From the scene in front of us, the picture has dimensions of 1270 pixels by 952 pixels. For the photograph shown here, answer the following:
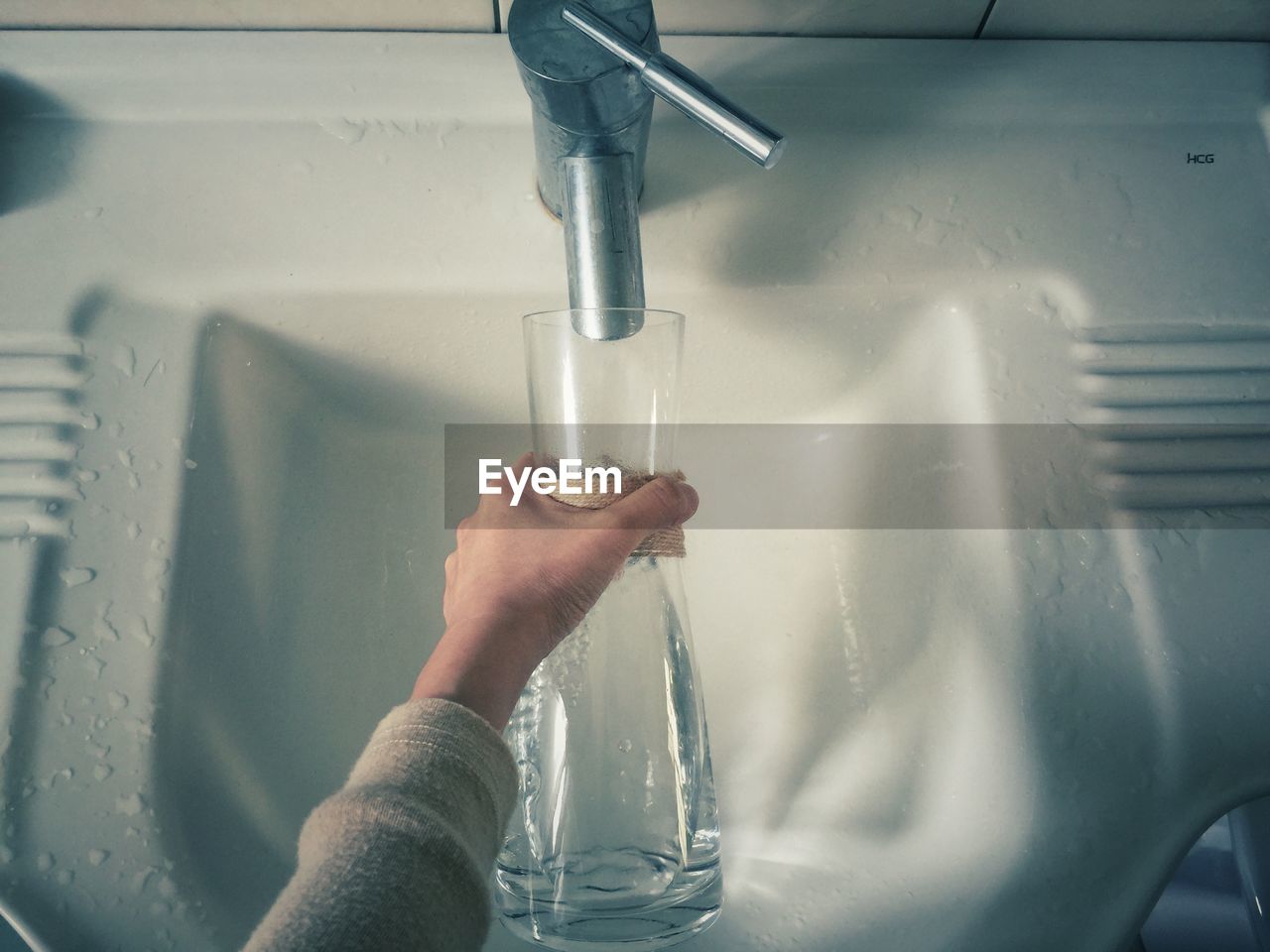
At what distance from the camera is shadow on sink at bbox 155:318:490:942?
1.42ft

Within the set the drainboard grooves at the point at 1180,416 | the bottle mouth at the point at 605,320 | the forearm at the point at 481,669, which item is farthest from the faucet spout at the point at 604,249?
the drainboard grooves at the point at 1180,416

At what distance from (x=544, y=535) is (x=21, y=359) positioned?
316mm

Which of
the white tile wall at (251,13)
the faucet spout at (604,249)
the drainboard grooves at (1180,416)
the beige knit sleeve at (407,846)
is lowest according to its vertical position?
the beige knit sleeve at (407,846)

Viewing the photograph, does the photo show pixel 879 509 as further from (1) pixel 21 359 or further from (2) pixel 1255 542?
(1) pixel 21 359

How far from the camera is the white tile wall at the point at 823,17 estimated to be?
554 millimetres

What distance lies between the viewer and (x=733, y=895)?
1.48ft

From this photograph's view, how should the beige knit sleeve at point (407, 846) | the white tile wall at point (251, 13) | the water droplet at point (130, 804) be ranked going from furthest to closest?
1. the white tile wall at point (251, 13)
2. the water droplet at point (130, 804)
3. the beige knit sleeve at point (407, 846)

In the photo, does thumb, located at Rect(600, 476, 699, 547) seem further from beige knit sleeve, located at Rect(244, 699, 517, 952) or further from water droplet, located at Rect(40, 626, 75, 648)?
water droplet, located at Rect(40, 626, 75, 648)

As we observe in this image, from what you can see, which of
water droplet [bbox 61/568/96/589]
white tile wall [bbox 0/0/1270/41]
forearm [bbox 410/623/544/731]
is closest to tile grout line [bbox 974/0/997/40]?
white tile wall [bbox 0/0/1270/41]

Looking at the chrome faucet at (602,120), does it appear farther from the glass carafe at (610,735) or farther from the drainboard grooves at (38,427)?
the drainboard grooves at (38,427)

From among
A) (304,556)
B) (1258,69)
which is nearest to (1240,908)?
(1258,69)

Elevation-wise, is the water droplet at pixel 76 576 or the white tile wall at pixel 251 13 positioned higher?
the white tile wall at pixel 251 13

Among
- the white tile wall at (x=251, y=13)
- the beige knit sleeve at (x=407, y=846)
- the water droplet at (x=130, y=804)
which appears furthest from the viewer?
the white tile wall at (x=251, y=13)

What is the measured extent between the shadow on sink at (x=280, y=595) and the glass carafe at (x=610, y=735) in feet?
0.38
